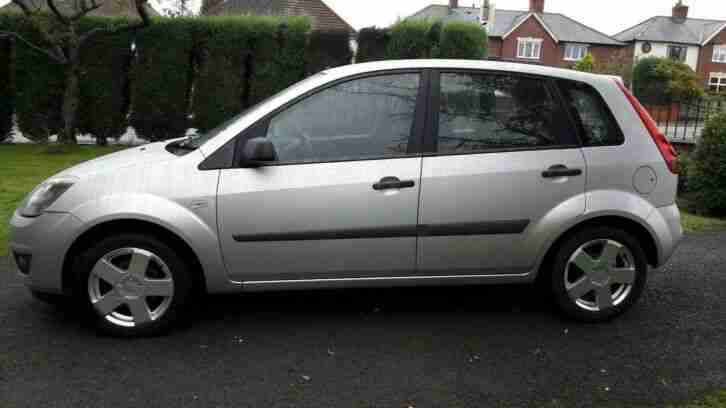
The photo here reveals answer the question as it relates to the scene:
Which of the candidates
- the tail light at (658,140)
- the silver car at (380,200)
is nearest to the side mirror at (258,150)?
the silver car at (380,200)

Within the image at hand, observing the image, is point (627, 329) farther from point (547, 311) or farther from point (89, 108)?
point (89, 108)

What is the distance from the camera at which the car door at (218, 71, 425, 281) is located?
12.9 feet

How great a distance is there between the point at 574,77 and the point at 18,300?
14.4 feet

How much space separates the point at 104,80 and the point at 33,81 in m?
1.48

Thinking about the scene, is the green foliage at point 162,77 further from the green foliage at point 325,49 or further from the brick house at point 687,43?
the brick house at point 687,43

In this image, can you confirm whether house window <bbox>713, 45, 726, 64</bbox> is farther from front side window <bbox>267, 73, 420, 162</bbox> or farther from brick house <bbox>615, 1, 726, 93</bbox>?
front side window <bbox>267, 73, 420, 162</bbox>

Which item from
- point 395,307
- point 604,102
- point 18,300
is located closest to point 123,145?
point 18,300

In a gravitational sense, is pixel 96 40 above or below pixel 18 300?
above

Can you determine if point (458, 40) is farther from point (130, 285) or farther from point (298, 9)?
point (298, 9)

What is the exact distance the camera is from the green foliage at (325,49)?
15375 mm

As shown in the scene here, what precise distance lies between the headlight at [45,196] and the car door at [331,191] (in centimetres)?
100

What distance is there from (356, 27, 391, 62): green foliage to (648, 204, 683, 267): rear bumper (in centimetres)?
1212

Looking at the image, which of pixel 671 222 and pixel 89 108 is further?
pixel 89 108

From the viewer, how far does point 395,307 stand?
4750 mm
